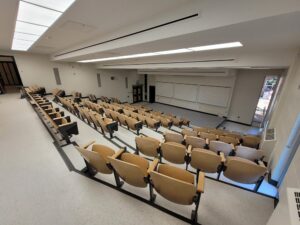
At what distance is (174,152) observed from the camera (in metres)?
2.36

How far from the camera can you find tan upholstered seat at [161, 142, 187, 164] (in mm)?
2271

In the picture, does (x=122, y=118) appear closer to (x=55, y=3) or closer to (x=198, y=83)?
(x=55, y=3)

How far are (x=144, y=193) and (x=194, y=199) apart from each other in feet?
2.59

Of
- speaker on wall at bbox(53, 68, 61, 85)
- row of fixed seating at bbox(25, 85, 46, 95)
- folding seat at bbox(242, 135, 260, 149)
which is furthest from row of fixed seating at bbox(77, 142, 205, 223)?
speaker on wall at bbox(53, 68, 61, 85)

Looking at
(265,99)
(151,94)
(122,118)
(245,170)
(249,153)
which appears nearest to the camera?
(245,170)

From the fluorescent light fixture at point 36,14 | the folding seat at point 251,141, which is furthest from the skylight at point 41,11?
the folding seat at point 251,141

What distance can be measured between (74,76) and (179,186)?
11.5 meters

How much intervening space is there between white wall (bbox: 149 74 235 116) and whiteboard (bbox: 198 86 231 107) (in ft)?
0.84

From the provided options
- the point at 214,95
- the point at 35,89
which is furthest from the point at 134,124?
the point at 35,89

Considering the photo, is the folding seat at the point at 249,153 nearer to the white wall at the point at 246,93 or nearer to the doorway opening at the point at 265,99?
the doorway opening at the point at 265,99

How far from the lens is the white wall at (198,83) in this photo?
28.0 feet

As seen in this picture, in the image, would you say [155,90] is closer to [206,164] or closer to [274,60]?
[274,60]

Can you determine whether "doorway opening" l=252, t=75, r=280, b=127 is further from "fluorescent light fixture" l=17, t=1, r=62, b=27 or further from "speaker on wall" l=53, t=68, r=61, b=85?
"speaker on wall" l=53, t=68, r=61, b=85

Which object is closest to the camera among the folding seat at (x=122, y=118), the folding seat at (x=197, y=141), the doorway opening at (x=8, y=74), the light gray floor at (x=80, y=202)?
the light gray floor at (x=80, y=202)
